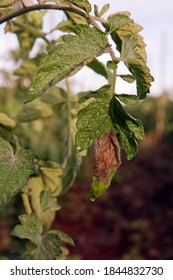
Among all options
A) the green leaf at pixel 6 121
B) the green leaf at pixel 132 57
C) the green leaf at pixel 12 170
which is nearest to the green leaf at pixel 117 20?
A: the green leaf at pixel 132 57

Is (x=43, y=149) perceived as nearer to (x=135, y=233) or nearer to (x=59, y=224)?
(x=59, y=224)

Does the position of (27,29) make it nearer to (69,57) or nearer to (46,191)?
(46,191)

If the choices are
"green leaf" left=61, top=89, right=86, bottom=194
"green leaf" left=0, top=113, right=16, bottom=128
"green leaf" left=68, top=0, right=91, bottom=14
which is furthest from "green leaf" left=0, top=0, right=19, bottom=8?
"green leaf" left=61, top=89, right=86, bottom=194

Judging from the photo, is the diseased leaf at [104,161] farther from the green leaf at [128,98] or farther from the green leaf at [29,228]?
the green leaf at [29,228]

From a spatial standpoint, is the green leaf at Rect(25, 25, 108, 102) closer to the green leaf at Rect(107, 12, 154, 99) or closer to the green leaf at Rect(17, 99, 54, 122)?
the green leaf at Rect(107, 12, 154, 99)

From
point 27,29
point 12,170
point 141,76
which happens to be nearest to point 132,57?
point 141,76

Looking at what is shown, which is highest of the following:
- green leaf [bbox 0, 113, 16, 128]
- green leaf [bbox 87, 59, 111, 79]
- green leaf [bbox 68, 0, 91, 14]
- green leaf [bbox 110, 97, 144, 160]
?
green leaf [bbox 68, 0, 91, 14]
